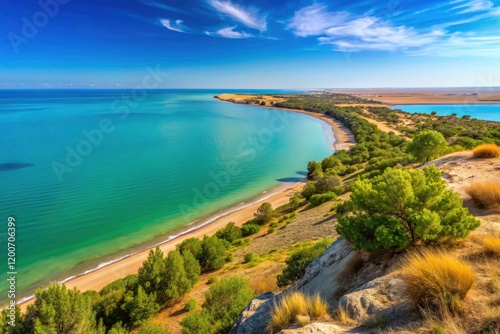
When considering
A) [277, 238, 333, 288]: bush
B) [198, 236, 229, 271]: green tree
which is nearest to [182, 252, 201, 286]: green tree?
[198, 236, 229, 271]: green tree

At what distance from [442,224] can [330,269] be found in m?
3.28

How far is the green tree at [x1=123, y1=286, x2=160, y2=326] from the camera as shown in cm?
1212

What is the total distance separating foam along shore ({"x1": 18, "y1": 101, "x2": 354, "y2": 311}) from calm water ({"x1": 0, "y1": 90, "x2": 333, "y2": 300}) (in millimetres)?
1130

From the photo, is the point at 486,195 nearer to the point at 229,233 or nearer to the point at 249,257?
the point at 249,257

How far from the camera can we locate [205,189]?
33.1 meters

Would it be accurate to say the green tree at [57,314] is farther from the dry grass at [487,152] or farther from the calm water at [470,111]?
the calm water at [470,111]

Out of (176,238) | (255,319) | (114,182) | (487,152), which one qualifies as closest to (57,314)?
(255,319)

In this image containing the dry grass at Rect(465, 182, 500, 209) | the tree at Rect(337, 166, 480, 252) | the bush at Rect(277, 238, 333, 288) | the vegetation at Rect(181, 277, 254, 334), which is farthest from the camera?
the bush at Rect(277, 238, 333, 288)

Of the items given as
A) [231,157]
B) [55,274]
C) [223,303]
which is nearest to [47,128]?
[231,157]

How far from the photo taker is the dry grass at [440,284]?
427 cm

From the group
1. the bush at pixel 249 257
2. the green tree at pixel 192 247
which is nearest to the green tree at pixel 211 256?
the green tree at pixel 192 247

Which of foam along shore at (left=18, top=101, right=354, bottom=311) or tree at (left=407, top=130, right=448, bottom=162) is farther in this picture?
tree at (left=407, top=130, right=448, bottom=162)

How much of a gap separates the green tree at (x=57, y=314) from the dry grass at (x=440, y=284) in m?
10.2

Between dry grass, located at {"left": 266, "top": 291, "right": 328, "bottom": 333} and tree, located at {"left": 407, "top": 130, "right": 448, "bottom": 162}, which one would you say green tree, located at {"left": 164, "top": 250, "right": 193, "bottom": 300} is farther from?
tree, located at {"left": 407, "top": 130, "right": 448, "bottom": 162}
